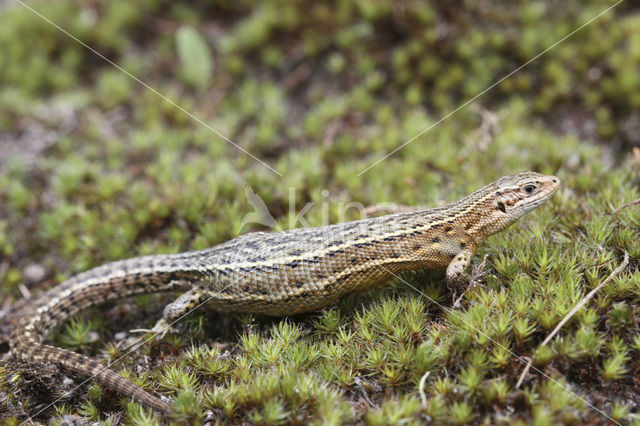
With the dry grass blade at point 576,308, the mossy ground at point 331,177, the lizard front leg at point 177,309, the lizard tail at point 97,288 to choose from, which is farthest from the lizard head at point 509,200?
the lizard tail at point 97,288

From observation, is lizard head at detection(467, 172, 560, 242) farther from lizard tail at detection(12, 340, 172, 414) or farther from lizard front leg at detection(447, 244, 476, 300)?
lizard tail at detection(12, 340, 172, 414)

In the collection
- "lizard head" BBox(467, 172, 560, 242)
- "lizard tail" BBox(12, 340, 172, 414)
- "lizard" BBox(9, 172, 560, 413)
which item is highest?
"lizard head" BBox(467, 172, 560, 242)

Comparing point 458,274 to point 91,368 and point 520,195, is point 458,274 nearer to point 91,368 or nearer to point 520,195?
point 520,195

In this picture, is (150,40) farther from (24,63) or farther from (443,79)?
(443,79)

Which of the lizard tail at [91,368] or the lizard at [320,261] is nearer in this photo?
the lizard tail at [91,368]

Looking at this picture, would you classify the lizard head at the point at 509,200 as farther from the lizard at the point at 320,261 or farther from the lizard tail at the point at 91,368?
the lizard tail at the point at 91,368

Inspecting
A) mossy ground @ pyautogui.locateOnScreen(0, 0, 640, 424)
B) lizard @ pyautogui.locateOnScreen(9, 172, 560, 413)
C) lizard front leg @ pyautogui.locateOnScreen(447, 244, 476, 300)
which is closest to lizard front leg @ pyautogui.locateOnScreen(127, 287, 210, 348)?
lizard @ pyautogui.locateOnScreen(9, 172, 560, 413)

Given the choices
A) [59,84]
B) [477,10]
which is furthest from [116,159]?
[477,10]

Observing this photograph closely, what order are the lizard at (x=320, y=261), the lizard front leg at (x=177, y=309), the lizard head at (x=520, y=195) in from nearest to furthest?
the lizard at (x=320, y=261), the lizard head at (x=520, y=195), the lizard front leg at (x=177, y=309)
